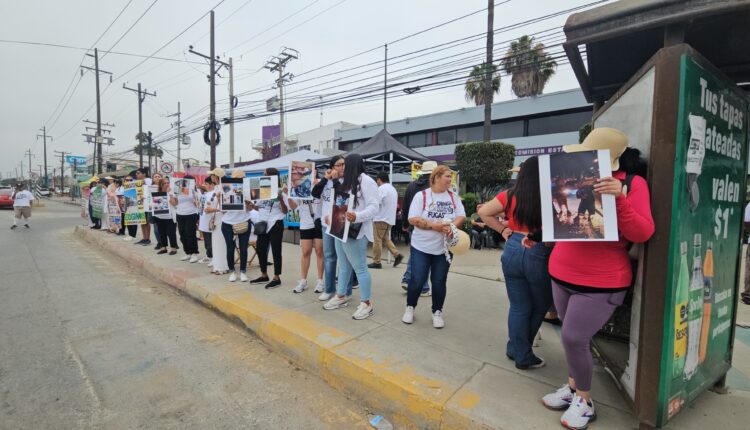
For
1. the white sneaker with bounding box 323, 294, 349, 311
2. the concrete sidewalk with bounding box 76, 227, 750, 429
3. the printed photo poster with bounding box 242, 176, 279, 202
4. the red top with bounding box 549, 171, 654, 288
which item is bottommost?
the concrete sidewalk with bounding box 76, 227, 750, 429

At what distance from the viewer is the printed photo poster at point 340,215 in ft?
12.9

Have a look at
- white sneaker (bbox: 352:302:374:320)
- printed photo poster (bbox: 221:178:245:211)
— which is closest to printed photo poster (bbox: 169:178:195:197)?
printed photo poster (bbox: 221:178:245:211)

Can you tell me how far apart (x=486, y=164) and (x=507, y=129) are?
14.8 m

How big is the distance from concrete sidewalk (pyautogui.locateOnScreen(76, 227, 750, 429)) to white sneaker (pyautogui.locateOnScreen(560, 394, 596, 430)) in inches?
3.0

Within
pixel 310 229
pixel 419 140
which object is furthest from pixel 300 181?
pixel 419 140

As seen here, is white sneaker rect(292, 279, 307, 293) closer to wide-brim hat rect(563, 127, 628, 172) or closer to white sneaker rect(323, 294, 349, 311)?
white sneaker rect(323, 294, 349, 311)

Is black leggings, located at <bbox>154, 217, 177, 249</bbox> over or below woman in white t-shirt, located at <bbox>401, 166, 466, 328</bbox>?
below

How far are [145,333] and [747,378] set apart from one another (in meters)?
5.48

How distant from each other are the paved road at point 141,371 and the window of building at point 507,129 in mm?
23737

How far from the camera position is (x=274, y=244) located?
5.18 m

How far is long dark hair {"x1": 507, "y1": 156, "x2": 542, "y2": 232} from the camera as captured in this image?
2295mm

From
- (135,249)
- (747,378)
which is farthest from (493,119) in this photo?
(747,378)

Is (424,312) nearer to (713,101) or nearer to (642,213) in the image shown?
(642,213)

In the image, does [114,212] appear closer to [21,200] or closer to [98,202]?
[98,202]
